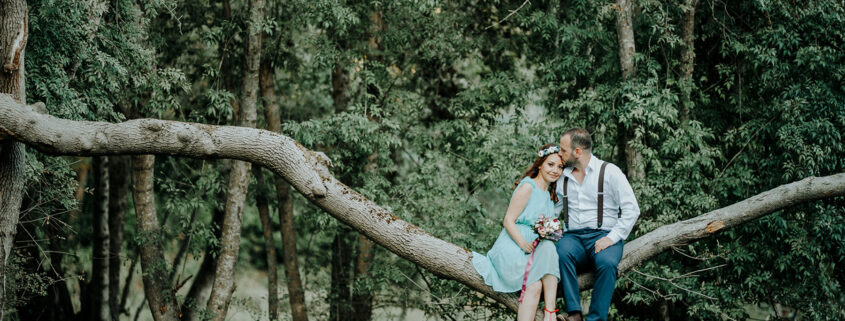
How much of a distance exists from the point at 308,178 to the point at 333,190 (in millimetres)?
229

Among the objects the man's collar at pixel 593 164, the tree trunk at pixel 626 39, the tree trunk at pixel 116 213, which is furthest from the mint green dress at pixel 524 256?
the tree trunk at pixel 116 213

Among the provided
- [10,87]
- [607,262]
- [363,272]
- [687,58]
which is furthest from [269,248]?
[607,262]

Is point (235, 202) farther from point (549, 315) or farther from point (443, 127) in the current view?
point (549, 315)

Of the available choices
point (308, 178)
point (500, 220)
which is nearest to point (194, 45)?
point (500, 220)

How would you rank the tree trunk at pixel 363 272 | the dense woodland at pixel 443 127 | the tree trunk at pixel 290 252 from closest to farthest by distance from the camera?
the dense woodland at pixel 443 127
the tree trunk at pixel 363 272
the tree trunk at pixel 290 252

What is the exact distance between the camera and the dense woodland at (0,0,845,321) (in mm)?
5824

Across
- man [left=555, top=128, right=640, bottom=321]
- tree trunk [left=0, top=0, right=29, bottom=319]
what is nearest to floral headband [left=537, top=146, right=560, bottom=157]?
man [left=555, top=128, right=640, bottom=321]

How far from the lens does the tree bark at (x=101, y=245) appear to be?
11914 millimetres

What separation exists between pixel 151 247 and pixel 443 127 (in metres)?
4.51

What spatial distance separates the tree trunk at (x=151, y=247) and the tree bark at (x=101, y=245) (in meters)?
3.23

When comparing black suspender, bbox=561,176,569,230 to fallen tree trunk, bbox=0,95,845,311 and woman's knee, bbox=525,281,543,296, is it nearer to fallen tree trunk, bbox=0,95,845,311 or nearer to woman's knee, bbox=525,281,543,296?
fallen tree trunk, bbox=0,95,845,311

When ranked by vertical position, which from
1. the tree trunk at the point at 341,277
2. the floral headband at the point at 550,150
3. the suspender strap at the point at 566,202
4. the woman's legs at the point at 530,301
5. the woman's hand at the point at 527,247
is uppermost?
the floral headband at the point at 550,150

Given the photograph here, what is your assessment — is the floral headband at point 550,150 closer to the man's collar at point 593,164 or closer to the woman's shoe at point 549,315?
the man's collar at point 593,164

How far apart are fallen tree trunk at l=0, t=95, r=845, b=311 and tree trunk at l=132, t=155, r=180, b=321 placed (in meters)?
4.00
